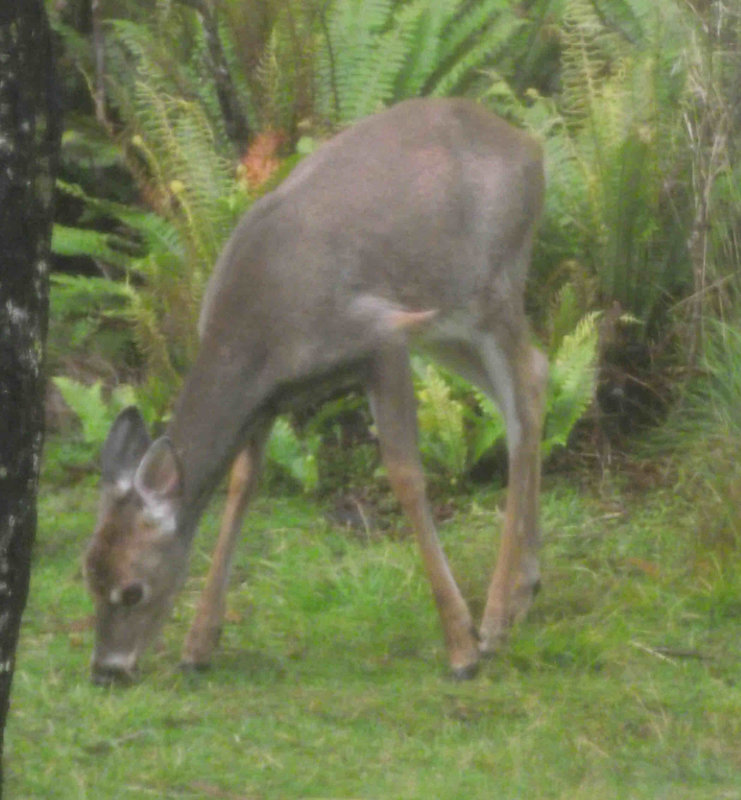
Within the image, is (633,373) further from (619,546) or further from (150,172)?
(150,172)

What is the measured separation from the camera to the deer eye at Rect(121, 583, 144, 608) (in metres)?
6.90

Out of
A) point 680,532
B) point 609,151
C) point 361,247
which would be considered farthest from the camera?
point 609,151

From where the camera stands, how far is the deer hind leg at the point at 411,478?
23.0ft

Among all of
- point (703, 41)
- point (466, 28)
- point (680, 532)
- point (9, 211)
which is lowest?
point (680, 532)

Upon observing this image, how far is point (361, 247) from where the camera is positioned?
23.9 feet

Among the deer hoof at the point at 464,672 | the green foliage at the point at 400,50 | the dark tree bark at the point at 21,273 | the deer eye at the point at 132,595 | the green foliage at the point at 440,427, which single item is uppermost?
the dark tree bark at the point at 21,273

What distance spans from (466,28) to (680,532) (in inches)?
190

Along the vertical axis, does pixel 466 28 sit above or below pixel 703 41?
below

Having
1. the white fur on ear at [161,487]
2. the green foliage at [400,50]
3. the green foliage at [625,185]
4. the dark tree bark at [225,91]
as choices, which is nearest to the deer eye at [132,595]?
the white fur on ear at [161,487]

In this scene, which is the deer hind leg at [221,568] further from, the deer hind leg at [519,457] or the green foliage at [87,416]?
the green foliage at [87,416]

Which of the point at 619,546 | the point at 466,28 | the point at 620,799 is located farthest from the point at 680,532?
the point at 466,28

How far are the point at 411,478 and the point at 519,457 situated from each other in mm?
807

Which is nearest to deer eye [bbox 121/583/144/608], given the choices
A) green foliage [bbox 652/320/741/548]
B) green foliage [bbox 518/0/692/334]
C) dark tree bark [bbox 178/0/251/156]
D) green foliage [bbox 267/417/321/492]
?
green foliage [bbox 652/320/741/548]

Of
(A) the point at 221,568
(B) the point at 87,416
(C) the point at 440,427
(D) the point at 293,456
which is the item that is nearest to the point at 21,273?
(A) the point at 221,568
